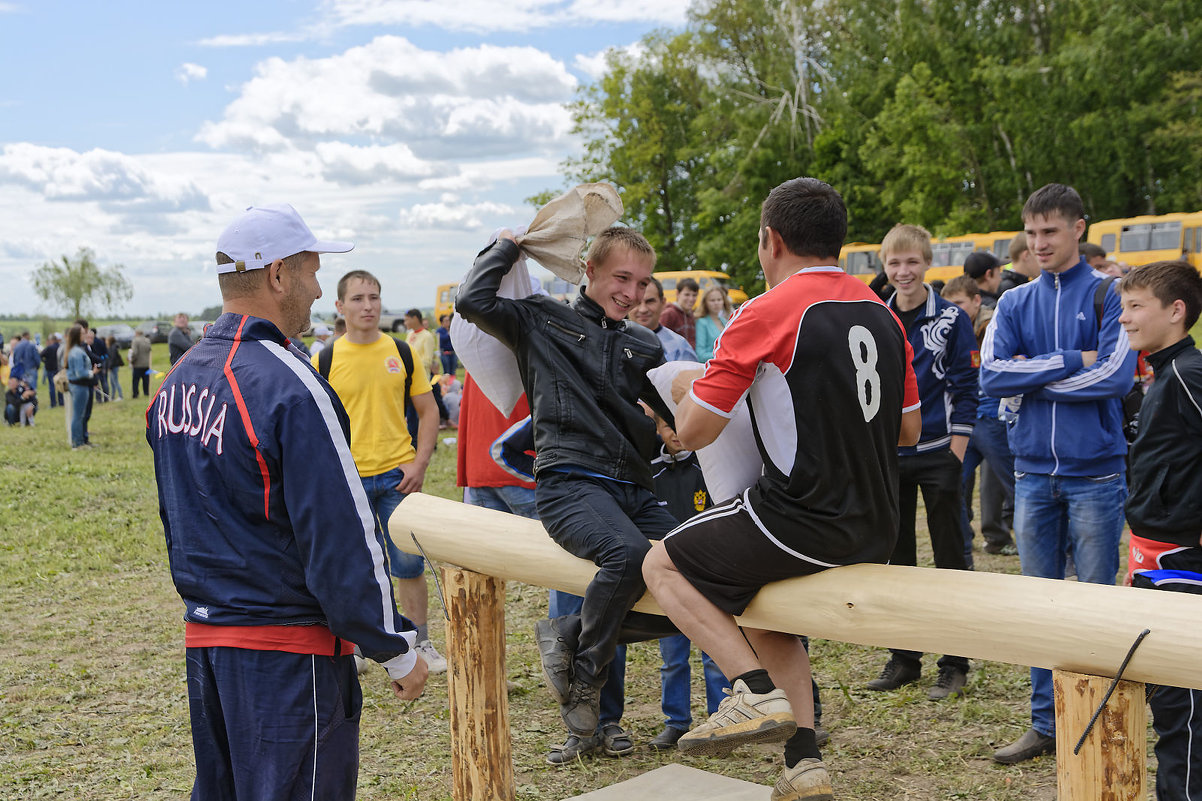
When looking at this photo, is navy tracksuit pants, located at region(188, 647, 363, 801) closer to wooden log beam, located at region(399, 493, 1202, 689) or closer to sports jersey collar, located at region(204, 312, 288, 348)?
sports jersey collar, located at region(204, 312, 288, 348)

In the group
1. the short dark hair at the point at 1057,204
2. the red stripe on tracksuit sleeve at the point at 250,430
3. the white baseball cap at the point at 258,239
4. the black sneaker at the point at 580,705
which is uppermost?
the short dark hair at the point at 1057,204

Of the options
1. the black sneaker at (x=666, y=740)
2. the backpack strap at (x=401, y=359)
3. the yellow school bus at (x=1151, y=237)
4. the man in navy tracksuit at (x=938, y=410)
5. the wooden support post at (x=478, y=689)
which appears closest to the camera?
the wooden support post at (x=478, y=689)

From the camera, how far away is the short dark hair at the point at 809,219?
9.82 ft

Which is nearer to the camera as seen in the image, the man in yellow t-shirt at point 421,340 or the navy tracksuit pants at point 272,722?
the navy tracksuit pants at point 272,722

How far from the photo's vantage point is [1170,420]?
3465mm

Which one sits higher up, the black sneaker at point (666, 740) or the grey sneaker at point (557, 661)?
the grey sneaker at point (557, 661)

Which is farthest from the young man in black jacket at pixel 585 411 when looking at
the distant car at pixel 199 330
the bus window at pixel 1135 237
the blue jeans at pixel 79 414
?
the bus window at pixel 1135 237

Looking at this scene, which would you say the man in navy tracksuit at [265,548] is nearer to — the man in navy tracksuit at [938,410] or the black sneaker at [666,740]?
the black sneaker at [666,740]

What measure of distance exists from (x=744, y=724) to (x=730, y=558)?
47cm

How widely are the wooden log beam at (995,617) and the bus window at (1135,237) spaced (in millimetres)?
28199

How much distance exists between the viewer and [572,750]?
15.6 ft

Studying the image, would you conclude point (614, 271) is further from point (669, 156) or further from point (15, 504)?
point (669, 156)

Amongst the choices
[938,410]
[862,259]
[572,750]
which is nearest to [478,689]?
[572,750]

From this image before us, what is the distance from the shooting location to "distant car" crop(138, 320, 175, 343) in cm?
4803
